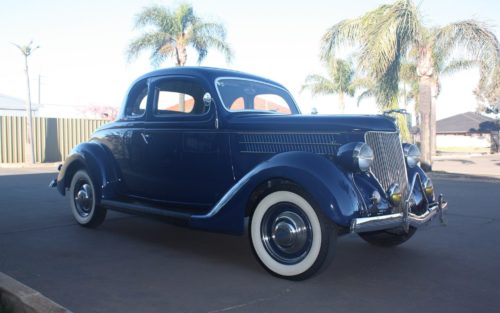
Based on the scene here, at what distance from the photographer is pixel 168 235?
17.8 ft

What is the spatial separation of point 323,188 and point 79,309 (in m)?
1.88

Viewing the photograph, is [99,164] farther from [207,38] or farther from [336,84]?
[336,84]

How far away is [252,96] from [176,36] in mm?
15956

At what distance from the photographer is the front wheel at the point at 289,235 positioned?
3.60 metres

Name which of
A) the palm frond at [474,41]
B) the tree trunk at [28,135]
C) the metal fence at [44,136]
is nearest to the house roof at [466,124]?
the palm frond at [474,41]

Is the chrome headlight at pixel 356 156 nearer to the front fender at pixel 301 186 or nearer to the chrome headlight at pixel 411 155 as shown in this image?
the front fender at pixel 301 186

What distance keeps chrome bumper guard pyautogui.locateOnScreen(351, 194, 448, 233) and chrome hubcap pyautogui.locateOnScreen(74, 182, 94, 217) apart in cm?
346

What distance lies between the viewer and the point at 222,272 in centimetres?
394

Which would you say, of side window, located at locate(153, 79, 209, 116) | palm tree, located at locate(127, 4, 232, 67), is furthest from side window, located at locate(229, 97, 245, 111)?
palm tree, located at locate(127, 4, 232, 67)

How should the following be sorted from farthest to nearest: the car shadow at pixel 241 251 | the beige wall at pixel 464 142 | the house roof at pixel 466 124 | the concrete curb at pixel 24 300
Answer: the beige wall at pixel 464 142, the house roof at pixel 466 124, the car shadow at pixel 241 251, the concrete curb at pixel 24 300

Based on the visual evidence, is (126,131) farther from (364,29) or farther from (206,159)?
(364,29)

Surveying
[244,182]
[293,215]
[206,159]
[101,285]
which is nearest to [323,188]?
[293,215]

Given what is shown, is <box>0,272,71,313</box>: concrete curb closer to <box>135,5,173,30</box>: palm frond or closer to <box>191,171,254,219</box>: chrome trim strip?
<box>191,171,254,219</box>: chrome trim strip

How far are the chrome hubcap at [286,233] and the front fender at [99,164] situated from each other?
2.23 m
